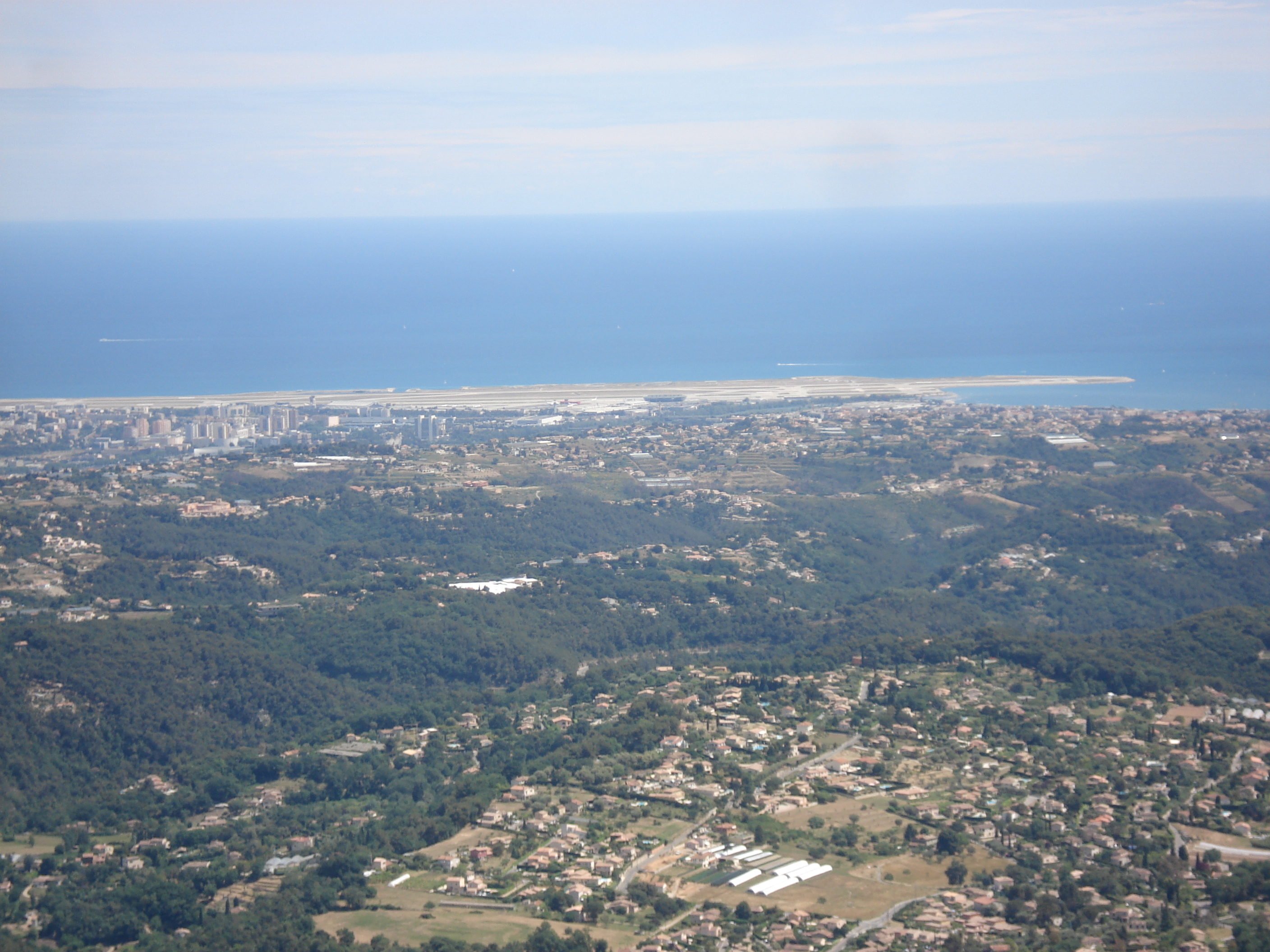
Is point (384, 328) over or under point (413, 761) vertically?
over

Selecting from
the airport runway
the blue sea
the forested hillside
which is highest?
the blue sea

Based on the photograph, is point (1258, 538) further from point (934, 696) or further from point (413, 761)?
point (413, 761)

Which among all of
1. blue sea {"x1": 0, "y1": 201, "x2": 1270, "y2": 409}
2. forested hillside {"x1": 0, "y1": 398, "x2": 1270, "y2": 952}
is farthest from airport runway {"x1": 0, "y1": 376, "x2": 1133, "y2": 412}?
forested hillside {"x1": 0, "y1": 398, "x2": 1270, "y2": 952}

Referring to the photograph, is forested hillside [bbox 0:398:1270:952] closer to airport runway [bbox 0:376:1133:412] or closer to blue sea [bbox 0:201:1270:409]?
airport runway [bbox 0:376:1133:412]

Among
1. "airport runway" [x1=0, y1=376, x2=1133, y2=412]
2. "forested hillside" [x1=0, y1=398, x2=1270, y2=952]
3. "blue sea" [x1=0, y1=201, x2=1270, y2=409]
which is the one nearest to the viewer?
"forested hillside" [x1=0, y1=398, x2=1270, y2=952]

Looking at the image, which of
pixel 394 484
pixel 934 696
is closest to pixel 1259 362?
pixel 394 484

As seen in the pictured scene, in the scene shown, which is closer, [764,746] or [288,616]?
[764,746]

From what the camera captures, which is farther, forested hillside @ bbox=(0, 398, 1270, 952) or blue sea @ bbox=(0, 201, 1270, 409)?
blue sea @ bbox=(0, 201, 1270, 409)

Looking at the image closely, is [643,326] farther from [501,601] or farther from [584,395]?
[501,601]

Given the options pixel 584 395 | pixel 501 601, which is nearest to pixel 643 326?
pixel 584 395
